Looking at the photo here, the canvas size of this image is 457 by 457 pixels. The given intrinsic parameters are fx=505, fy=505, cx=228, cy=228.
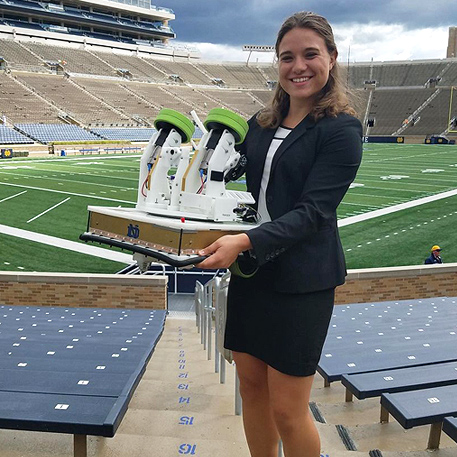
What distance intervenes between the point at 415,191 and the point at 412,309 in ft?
44.6

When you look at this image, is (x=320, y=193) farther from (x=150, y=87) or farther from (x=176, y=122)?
(x=150, y=87)

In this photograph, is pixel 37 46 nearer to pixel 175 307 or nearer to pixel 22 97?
pixel 22 97

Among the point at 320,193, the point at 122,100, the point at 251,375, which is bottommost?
the point at 251,375

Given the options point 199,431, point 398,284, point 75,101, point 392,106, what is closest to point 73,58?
point 75,101

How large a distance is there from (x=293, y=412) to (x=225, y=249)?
66 cm

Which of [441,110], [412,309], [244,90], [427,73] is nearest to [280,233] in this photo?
[412,309]

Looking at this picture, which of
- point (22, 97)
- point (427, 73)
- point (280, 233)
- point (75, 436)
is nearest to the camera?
point (280, 233)

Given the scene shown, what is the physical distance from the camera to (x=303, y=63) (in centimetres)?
176

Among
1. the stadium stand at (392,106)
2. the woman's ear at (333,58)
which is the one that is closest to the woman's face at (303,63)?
the woman's ear at (333,58)

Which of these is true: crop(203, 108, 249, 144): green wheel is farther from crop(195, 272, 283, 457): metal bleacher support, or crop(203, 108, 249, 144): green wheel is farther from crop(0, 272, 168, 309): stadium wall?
crop(0, 272, 168, 309): stadium wall

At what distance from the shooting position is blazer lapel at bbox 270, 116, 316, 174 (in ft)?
5.74

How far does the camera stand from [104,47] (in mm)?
66438

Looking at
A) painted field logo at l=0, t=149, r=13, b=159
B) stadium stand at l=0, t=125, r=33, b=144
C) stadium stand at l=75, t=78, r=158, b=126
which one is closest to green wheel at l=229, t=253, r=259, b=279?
painted field logo at l=0, t=149, r=13, b=159

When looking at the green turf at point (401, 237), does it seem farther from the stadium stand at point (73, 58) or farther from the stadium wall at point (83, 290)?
the stadium stand at point (73, 58)
